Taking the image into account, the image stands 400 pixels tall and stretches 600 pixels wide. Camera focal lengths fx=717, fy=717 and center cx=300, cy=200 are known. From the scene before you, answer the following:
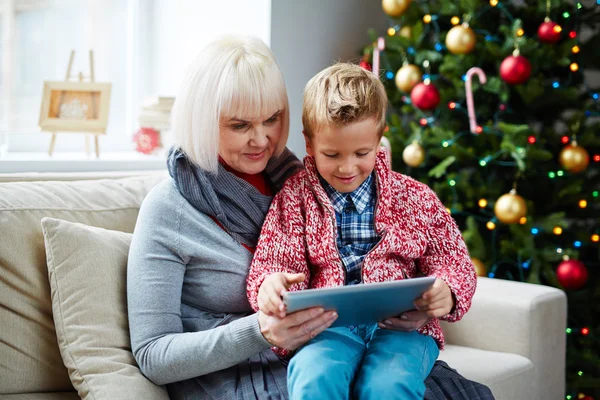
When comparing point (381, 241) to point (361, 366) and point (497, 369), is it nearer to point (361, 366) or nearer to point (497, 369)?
point (361, 366)

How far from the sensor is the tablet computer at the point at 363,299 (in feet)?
3.86

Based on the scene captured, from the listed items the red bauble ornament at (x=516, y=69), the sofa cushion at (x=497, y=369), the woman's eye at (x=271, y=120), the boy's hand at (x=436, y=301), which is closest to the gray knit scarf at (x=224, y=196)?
the woman's eye at (x=271, y=120)

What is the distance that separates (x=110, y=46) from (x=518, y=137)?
66.7 inches

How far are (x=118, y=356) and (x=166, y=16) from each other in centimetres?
191

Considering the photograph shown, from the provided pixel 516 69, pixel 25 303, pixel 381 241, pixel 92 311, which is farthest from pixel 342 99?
pixel 516 69

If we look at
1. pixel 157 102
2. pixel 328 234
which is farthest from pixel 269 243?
pixel 157 102

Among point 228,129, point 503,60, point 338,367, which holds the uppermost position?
point 503,60

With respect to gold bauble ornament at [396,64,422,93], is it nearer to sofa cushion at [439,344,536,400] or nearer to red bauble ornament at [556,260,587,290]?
red bauble ornament at [556,260,587,290]

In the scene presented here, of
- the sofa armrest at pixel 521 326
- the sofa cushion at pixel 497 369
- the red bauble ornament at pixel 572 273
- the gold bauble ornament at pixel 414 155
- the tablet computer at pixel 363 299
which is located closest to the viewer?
the tablet computer at pixel 363 299

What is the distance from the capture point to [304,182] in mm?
1575

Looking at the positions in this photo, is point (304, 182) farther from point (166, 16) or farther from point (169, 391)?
point (166, 16)

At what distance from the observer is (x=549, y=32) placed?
260 centimetres

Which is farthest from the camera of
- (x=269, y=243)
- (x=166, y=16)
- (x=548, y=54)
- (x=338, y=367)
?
(x=166, y=16)

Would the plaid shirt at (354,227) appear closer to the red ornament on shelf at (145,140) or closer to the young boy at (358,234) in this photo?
the young boy at (358,234)
